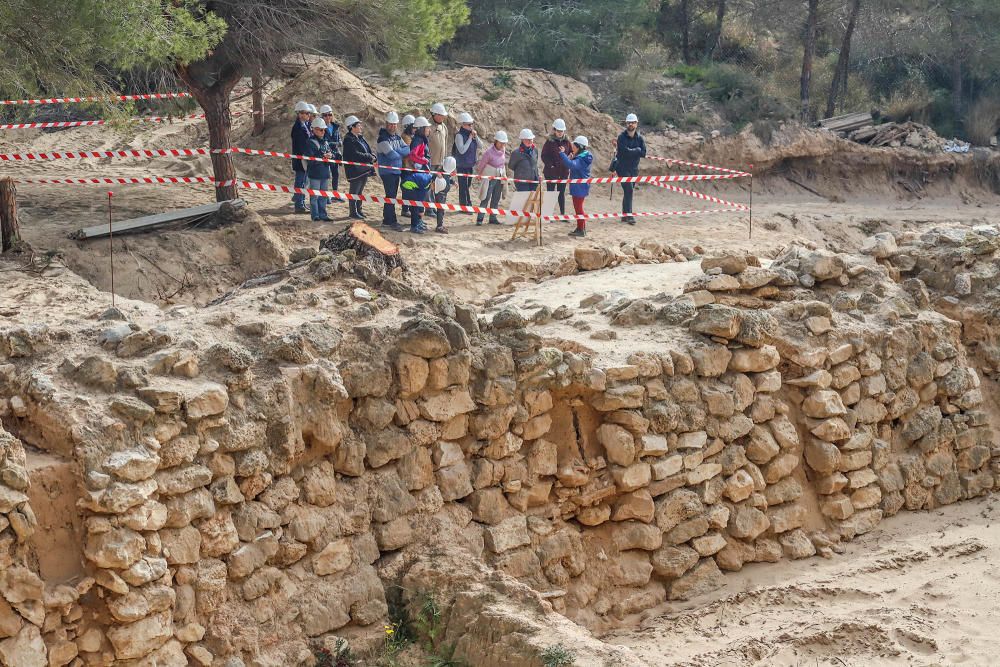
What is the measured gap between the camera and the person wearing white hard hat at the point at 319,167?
16734 mm

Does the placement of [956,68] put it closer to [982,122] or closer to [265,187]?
[982,122]

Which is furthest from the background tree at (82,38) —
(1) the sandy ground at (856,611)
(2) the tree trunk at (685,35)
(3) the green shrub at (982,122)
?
(3) the green shrub at (982,122)

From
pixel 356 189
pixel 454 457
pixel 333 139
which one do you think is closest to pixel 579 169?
pixel 356 189

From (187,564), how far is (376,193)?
40.8ft

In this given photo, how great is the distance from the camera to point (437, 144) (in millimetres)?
18516

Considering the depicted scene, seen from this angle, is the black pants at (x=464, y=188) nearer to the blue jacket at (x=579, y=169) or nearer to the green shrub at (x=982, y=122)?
the blue jacket at (x=579, y=169)

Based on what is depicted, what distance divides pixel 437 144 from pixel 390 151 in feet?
6.31

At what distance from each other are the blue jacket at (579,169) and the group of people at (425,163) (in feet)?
0.05

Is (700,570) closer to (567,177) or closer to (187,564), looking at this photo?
(187,564)

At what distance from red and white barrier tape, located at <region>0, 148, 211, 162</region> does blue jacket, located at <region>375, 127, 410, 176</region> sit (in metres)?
3.12

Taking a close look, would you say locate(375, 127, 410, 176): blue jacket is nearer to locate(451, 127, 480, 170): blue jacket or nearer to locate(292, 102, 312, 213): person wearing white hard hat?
locate(292, 102, 312, 213): person wearing white hard hat

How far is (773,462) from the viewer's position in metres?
10.3

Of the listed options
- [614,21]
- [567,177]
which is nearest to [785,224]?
[567,177]

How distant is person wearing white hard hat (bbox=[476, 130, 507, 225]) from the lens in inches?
717
